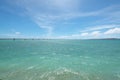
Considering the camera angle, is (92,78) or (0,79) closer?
(0,79)

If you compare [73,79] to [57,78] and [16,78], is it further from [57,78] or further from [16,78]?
[16,78]

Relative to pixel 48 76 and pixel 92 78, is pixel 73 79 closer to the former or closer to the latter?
pixel 92 78

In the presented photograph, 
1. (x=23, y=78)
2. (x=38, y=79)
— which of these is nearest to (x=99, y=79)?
(x=38, y=79)

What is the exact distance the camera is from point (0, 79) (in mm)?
11375

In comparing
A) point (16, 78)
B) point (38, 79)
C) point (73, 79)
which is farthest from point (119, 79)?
point (16, 78)

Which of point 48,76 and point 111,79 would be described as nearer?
point 111,79

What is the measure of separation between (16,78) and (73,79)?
6842 mm

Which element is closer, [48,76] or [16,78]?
[16,78]

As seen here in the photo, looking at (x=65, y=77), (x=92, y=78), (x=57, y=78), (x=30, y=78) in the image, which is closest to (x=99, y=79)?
(x=92, y=78)

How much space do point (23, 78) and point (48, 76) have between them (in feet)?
9.96

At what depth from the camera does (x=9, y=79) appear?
11633 mm

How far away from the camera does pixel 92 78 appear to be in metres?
12.1

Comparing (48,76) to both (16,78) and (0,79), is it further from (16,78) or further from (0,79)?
(0,79)

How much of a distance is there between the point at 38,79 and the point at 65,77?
330 cm
